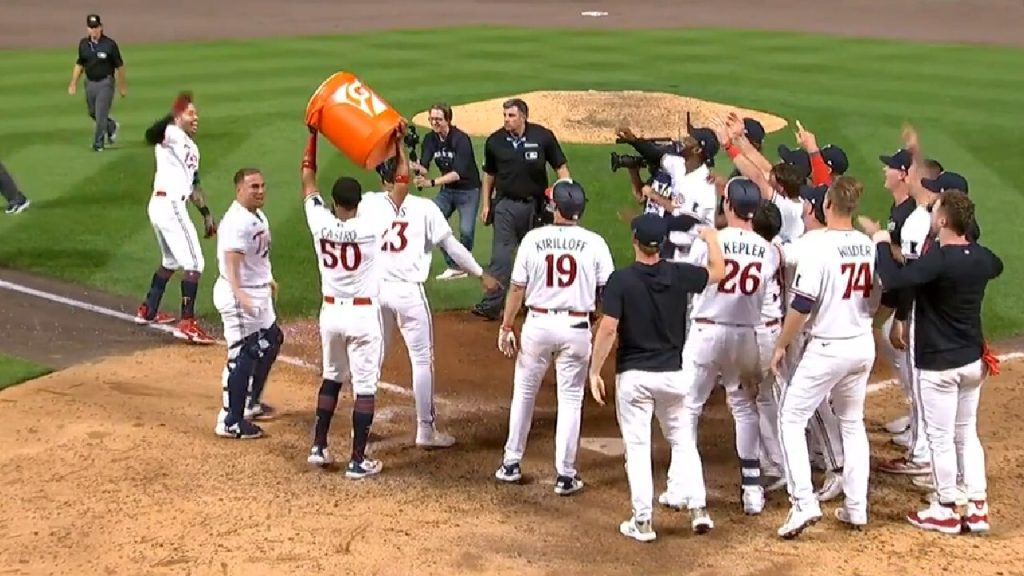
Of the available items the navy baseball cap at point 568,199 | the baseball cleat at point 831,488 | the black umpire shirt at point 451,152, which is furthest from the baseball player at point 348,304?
the black umpire shirt at point 451,152

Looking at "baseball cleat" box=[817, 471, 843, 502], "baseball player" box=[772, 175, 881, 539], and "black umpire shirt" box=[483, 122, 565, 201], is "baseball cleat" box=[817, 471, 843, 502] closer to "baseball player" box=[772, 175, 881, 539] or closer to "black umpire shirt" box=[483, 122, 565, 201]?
"baseball player" box=[772, 175, 881, 539]

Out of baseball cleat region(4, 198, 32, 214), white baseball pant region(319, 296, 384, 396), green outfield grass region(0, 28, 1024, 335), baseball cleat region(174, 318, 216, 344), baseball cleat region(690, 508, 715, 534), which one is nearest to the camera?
baseball cleat region(690, 508, 715, 534)

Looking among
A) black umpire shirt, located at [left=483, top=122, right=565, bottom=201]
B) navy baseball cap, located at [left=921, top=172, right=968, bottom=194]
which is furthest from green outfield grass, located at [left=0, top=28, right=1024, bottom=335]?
navy baseball cap, located at [left=921, top=172, right=968, bottom=194]

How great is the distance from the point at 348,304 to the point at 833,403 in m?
3.15

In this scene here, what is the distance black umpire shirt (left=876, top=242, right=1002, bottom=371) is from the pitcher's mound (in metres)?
11.6

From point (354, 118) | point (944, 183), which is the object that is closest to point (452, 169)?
point (354, 118)

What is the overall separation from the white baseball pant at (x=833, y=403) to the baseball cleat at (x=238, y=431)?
3.79m

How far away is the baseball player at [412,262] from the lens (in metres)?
8.66

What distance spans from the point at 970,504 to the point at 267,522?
424 centimetres

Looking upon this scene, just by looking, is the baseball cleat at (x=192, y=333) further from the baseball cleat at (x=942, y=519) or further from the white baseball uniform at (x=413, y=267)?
the baseball cleat at (x=942, y=519)

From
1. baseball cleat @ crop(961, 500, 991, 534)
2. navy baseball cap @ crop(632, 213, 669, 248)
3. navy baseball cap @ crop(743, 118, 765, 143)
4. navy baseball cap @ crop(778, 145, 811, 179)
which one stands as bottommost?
baseball cleat @ crop(961, 500, 991, 534)

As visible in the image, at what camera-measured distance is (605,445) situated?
908 centimetres

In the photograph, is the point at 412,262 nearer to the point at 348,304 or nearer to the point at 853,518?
the point at 348,304

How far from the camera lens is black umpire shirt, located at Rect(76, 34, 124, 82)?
1895 centimetres
